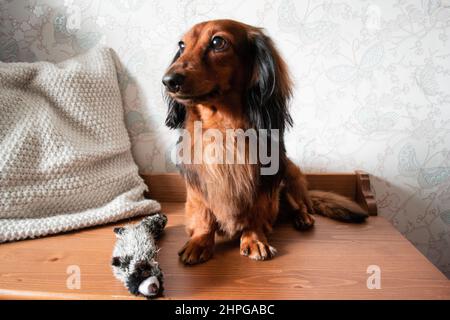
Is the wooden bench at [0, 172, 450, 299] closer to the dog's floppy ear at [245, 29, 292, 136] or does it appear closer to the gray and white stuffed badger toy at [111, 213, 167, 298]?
the gray and white stuffed badger toy at [111, 213, 167, 298]

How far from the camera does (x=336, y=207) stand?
3.67 ft

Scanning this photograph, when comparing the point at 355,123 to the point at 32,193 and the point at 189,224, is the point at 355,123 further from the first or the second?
the point at 32,193

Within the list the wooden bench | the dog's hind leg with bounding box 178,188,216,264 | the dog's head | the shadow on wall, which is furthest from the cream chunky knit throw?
the shadow on wall

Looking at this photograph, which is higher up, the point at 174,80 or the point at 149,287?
the point at 174,80

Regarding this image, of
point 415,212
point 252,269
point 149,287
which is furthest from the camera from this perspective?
point 415,212

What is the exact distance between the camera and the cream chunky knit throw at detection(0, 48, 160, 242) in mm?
958

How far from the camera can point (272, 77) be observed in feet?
2.73

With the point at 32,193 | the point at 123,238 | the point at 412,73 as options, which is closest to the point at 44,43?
the point at 32,193

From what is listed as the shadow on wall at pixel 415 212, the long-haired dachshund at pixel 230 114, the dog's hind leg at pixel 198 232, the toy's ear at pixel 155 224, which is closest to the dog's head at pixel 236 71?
the long-haired dachshund at pixel 230 114

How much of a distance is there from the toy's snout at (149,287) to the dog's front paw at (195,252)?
15 centimetres

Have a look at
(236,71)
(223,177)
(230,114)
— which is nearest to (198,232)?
(223,177)

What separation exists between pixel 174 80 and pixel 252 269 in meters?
0.49

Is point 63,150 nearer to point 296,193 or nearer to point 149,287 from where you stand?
point 149,287

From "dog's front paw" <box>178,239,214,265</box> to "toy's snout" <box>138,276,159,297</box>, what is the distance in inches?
6.0
